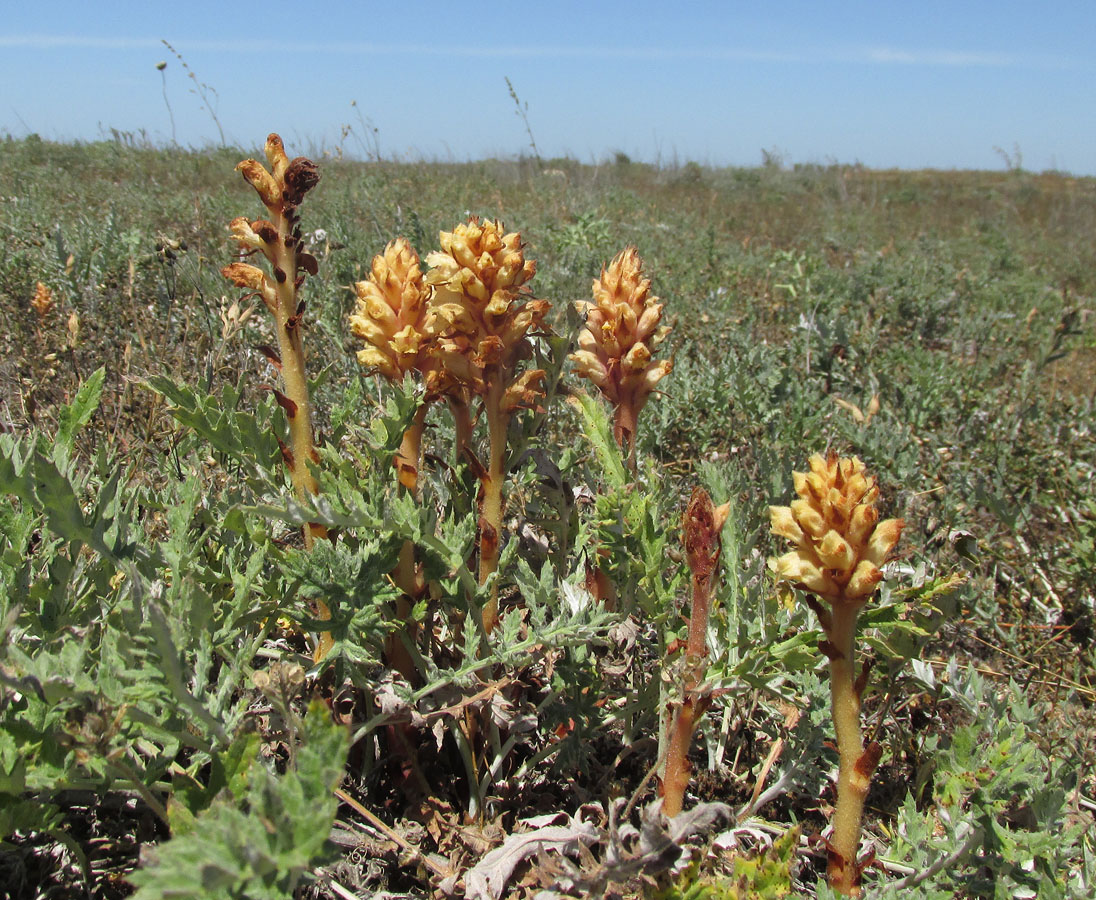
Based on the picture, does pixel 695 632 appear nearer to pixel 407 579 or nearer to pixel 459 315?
pixel 407 579

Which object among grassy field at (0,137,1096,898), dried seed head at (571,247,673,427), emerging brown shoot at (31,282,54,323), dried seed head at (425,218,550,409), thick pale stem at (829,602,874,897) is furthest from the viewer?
emerging brown shoot at (31,282,54,323)

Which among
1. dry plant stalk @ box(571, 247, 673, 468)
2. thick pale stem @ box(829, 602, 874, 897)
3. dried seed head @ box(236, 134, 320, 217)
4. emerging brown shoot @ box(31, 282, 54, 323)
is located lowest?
thick pale stem @ box(829, 602, 874, 897)

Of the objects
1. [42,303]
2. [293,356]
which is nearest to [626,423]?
[293,356]

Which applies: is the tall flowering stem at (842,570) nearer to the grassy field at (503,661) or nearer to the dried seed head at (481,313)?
the grassy field at (503,661)

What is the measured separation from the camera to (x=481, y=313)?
1481mm

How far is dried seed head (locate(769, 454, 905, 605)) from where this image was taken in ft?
4.05

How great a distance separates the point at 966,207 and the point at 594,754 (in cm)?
2203

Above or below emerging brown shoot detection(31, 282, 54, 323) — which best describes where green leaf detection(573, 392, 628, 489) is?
below

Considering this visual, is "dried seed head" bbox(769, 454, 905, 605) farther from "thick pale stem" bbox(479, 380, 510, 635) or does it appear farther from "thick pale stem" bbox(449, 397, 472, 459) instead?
"thick pale stem" bbox(449, 397, 472, 459)

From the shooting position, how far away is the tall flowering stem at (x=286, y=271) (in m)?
1.48

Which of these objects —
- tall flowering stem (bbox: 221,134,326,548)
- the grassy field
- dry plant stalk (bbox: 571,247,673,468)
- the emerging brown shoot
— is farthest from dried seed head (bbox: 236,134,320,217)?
the emerging brown shoot

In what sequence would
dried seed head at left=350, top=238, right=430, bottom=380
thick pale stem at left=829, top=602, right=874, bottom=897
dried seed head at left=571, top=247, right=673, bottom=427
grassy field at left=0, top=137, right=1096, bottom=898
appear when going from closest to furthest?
1. grassy field at left=0, top=137, right=1096, bottom=898
2. thick pale stem at left=829, top=602, right=874, bottom=897
3. dried seed head at left=350, top=238, right=430, bottom=380
4. dried seed head at left=571, top=247, right=673, bottom=427

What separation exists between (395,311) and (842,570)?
96 centimetres

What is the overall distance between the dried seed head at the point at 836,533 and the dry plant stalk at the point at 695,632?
0.12 metres
